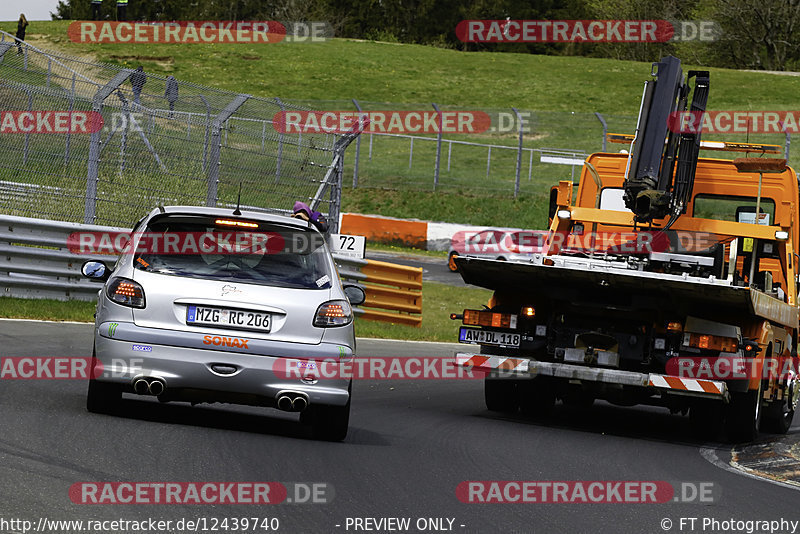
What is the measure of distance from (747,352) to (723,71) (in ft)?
196

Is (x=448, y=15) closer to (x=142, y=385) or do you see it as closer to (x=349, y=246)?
(x=349, y=246)

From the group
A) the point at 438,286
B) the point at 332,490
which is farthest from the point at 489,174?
the point at 332,490

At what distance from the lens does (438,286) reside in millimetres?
27562

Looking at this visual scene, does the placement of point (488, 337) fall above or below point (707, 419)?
above

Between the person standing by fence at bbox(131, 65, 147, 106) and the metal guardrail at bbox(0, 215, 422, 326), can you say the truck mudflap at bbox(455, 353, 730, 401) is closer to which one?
the metal guardrail at bbox(0, 215, 422, 326)

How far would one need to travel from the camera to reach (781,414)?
12422 mm

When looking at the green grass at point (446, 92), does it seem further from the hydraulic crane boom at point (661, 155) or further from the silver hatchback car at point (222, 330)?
the silver hatchback car at point (222, 330)

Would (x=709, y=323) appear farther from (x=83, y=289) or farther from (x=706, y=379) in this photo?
(x=83, y=289)

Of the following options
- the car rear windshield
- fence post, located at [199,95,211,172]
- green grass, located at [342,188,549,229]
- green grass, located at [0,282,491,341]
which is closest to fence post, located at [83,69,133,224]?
green grass, located at [0,282,491,341]

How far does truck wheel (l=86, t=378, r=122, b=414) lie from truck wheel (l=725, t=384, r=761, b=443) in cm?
510

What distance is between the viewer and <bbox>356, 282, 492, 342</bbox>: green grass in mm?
19172

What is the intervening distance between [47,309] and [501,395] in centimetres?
647

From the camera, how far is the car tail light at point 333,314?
8.93 meters

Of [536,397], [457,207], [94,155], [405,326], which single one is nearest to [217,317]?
[536,397]
